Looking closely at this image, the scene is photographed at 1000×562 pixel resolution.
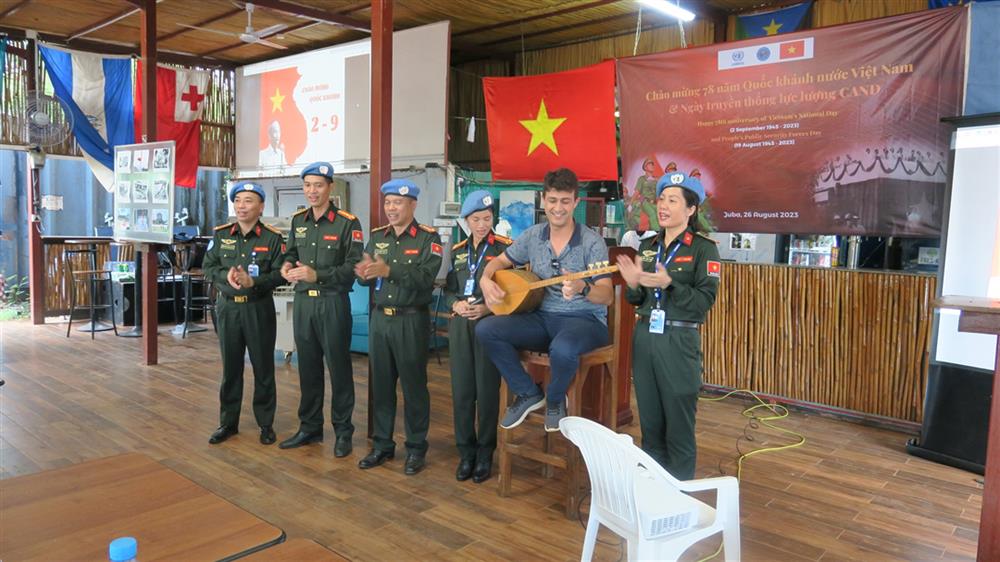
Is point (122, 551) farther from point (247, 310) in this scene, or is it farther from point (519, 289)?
point (247, 310)

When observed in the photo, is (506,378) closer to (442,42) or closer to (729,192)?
(729,192)

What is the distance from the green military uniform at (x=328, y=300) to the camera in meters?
4.39

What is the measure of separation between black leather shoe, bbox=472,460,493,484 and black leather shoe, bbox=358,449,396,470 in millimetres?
603

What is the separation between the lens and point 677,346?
329 cm

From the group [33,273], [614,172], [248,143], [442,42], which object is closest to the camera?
[614,172]

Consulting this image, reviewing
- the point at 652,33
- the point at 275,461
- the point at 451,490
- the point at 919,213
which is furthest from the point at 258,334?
the point at 652,33

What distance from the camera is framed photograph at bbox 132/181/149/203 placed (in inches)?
278

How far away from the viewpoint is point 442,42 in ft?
26.8

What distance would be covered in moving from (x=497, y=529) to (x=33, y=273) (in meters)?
8.99

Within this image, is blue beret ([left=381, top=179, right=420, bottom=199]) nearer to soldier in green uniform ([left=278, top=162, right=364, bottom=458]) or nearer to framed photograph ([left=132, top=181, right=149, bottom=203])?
soldier in green uniform ([left=278, top=162, right=364, bottom=458])

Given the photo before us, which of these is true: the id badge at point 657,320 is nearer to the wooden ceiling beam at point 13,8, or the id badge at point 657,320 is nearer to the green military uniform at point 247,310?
the green military uniform at point 247,310

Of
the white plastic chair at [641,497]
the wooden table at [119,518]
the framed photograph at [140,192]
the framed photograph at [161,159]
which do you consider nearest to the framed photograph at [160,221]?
→ the framed photograph at [140,192]

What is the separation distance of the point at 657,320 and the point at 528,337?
0.69 meters

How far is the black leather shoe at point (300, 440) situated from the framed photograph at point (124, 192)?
4036 millimetres
